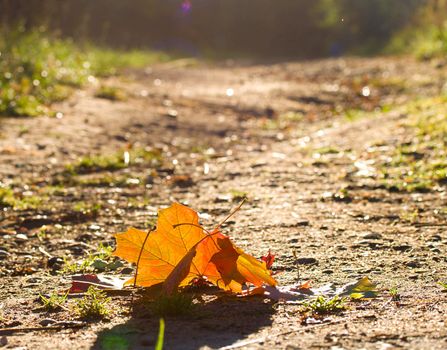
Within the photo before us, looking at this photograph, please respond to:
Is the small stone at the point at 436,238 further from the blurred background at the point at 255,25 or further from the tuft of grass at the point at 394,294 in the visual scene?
the blurred background at the point at 255,25

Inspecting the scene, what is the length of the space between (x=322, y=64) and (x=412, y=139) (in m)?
9.85

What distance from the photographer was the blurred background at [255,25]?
21062 millimetres

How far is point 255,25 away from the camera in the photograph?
24.6 metres

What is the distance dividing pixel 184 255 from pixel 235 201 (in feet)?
7.00

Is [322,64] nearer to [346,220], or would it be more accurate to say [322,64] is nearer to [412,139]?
[412,139]

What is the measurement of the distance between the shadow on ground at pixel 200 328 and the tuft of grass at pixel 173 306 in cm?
2

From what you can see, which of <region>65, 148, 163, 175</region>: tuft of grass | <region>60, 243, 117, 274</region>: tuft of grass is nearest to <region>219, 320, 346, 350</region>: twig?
<region>60, 243, 117, 274</region>: tuft of grass

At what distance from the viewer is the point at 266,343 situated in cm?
256

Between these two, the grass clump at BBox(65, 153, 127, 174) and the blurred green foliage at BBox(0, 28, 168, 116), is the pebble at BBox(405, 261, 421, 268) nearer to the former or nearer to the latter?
the grass clump at BBox(65, 153, 127, 174)

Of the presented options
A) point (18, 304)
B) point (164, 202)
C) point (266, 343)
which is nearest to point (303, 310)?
point (266, 343)

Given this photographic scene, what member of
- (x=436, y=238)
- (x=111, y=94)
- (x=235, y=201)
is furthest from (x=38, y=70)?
(x=436, y=238)

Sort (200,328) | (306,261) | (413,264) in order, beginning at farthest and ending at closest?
1. (306,261)
2. (413,264)
3. (200,328)

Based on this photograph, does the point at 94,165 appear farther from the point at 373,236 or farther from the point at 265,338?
the point at 265,338

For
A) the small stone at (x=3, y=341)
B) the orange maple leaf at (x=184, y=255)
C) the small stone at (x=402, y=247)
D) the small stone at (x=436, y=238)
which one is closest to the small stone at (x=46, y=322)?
the small stone at (x=3, y=341)
